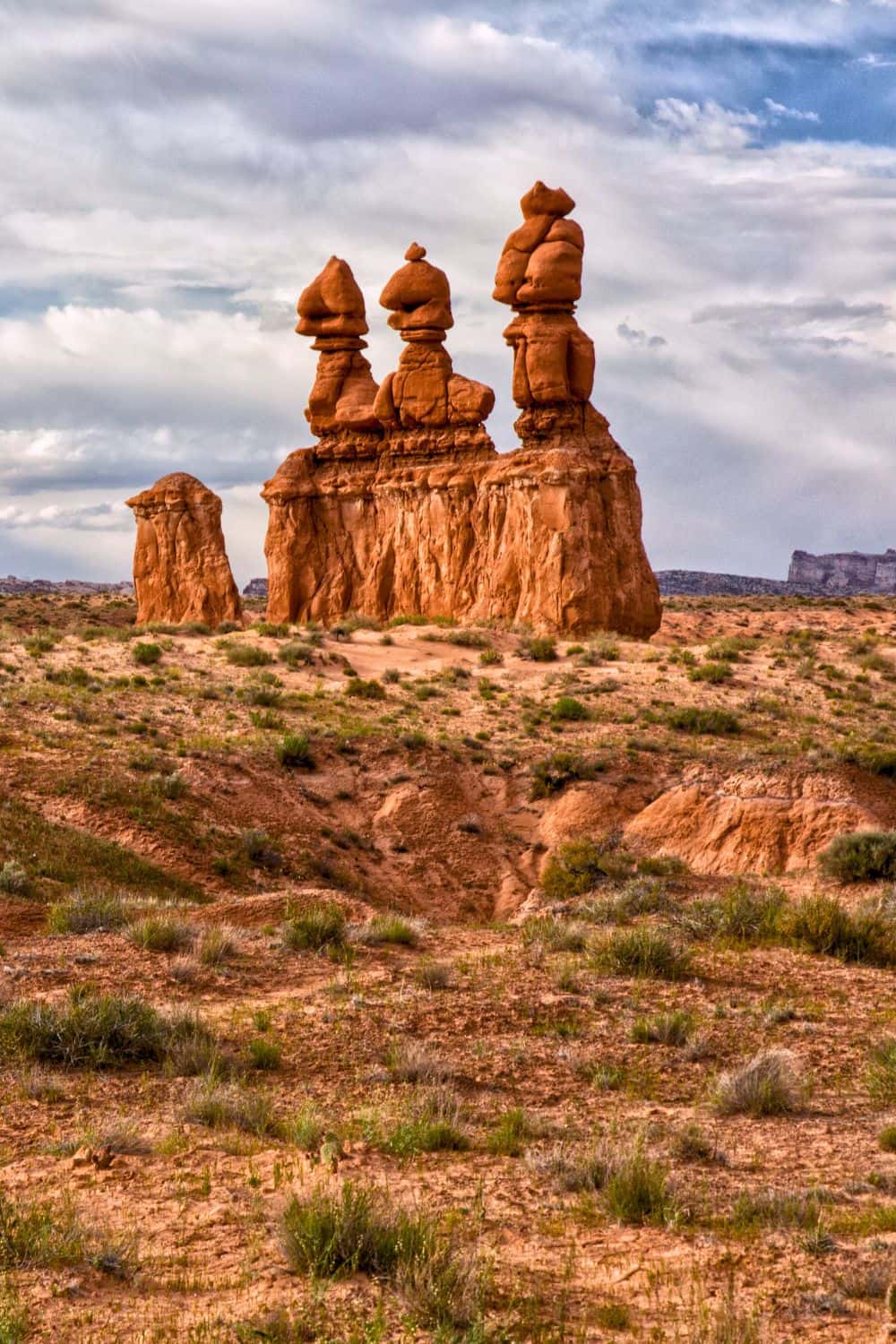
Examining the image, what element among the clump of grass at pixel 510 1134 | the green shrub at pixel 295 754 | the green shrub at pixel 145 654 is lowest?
the clump of grass at pixel 510 1134

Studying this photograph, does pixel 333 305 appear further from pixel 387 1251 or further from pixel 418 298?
pixel 387 1251

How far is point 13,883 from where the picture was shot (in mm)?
14188

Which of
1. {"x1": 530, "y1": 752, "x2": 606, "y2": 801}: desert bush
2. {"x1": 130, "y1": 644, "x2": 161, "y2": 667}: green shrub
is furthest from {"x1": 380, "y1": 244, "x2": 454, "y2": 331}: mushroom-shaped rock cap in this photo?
{"x1": 530, "y1": 752, "x2": 606, "y2": 801}: desert bush

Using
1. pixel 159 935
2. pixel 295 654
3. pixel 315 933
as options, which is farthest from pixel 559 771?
pixel 159 935

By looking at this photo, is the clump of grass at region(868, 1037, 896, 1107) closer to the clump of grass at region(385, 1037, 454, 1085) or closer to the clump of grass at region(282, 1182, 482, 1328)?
the clump of grass at region(385, 1037, 454, 1085)

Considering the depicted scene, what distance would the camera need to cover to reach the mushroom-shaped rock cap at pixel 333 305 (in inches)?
1911

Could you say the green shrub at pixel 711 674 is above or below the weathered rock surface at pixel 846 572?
below

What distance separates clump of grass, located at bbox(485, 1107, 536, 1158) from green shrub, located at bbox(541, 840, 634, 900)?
9544mm

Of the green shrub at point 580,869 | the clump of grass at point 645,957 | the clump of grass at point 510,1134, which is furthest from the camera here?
the green shrub at point 580,869

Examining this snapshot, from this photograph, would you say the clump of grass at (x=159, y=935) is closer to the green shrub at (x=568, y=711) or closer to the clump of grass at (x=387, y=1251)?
the clump of grass at (x=387, y=1251)

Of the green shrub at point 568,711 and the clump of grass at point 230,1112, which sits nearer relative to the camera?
the clump of grass at point 230,1112

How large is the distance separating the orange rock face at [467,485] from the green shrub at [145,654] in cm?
1224

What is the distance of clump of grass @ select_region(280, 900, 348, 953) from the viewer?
478 inches

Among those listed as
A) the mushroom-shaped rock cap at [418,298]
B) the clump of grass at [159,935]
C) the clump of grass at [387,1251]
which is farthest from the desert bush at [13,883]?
the mushroom-shaped rock cap at [418,298]
